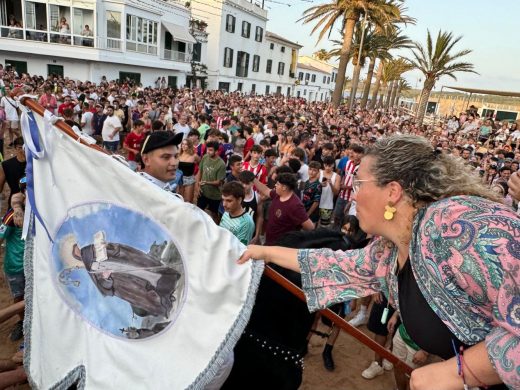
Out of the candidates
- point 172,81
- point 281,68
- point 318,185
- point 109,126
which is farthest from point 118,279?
point 281,68

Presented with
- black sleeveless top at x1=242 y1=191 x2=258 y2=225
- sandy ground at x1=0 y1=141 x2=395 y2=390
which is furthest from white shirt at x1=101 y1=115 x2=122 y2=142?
sandy ground at x1=0 y1=141 x2=395 y2=390

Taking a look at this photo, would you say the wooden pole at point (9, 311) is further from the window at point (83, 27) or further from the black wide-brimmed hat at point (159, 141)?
the window at point (83, 27)

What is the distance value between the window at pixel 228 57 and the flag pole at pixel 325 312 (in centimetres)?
3918

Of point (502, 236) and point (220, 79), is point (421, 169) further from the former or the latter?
point (220, 79)

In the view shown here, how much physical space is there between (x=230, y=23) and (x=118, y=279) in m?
40.9

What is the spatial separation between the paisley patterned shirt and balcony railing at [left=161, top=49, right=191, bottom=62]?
33357 mm

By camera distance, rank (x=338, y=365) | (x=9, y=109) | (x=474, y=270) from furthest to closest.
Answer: (x=9, y=109) → (x=338, y=365) → (x=474, y=270)

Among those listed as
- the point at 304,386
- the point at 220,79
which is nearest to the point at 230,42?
the point at 220,79

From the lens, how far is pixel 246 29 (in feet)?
136

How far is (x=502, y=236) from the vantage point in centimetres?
123

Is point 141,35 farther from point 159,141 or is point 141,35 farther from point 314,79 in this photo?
point 314,79

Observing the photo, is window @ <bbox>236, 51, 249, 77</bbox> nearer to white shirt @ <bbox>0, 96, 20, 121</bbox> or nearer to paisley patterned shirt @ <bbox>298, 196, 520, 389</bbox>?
white shirt @ <bbox>0, 96, 20, 121</bbox>

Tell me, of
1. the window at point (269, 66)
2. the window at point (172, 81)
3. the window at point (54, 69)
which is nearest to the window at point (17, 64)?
the window at point (54, 69)

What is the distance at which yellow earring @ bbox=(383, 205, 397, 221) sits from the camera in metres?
1.62
